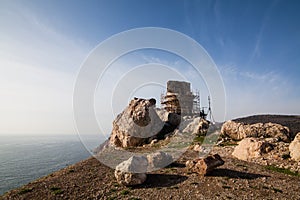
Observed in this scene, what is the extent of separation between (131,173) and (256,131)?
2315 cm

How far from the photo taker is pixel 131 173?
14.8 meters

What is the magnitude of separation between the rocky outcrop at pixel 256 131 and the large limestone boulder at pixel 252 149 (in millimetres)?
7473

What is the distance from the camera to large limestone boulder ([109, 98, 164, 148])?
37906 mm

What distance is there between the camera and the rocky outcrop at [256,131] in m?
27.8

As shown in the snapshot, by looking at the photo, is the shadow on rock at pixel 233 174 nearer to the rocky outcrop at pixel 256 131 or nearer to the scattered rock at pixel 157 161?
the scattered rock at pixel 157 161

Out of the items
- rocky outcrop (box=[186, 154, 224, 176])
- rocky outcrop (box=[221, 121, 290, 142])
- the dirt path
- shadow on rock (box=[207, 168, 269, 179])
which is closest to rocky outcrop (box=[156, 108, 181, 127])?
rocky outcrop (box=[221, 121, 290, 142])

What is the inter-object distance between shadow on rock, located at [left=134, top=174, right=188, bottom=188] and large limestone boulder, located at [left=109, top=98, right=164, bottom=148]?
20678 mm

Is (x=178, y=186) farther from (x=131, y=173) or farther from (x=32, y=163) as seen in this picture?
(x=32, y=163)

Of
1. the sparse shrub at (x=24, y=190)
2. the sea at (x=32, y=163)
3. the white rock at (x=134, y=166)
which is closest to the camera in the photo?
the sparse shrub at (x=24, y=190)

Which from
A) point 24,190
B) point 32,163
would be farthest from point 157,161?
point 32,163

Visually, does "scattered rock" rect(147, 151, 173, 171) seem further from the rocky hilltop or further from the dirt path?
the dirt path

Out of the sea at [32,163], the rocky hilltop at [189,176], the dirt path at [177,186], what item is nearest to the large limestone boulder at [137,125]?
the sea at [32,163]

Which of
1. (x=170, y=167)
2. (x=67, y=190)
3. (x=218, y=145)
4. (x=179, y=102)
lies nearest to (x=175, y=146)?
(x=218, y=145)

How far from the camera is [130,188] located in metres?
14.3
